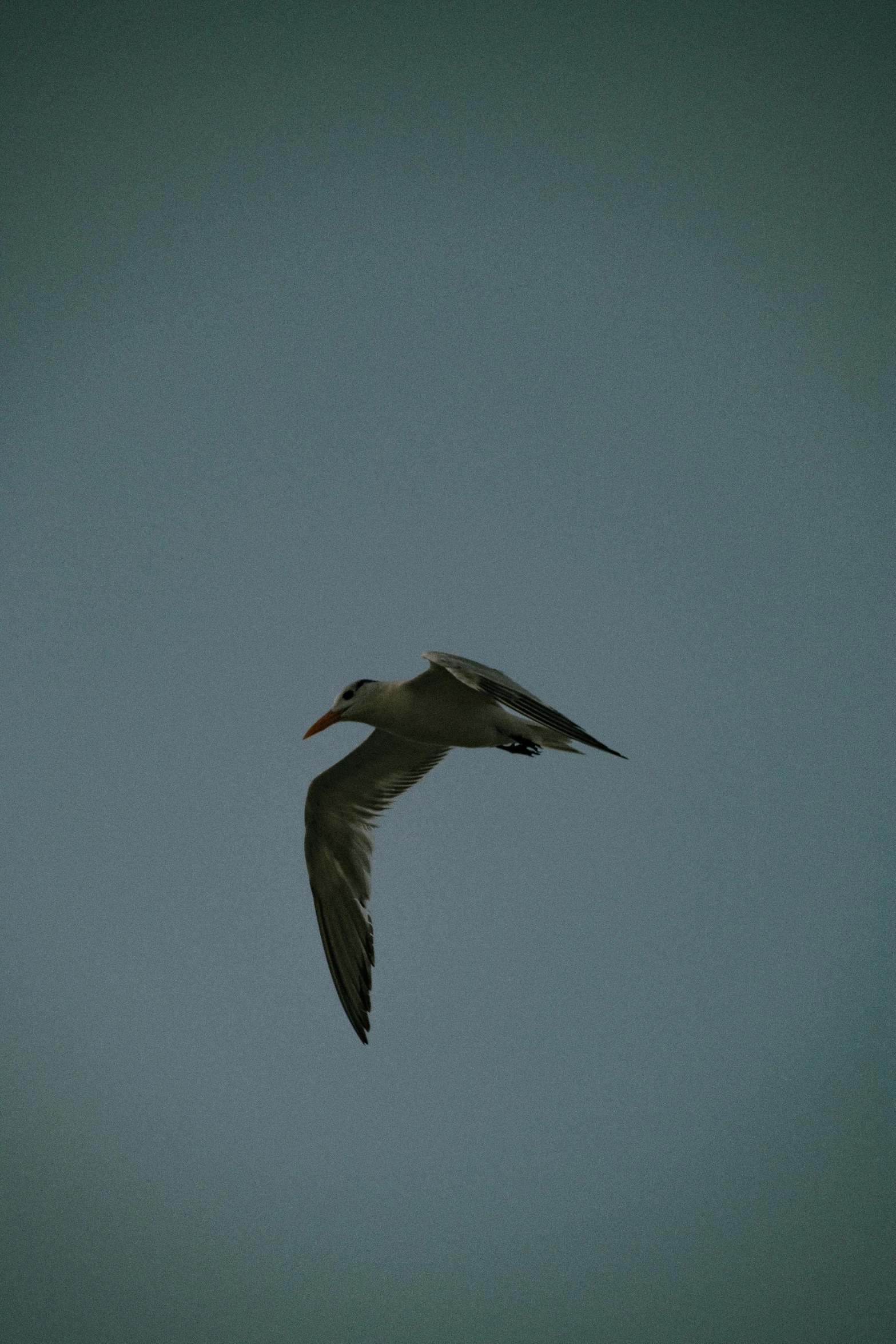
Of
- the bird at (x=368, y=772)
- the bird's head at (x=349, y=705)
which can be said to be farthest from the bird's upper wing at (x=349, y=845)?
the bird's head at (x=349, y=705)

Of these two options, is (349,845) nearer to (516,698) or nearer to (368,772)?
(368,772)

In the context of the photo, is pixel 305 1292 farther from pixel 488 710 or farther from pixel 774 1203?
Answer: pixel 488 710

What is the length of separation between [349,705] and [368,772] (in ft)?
2.59

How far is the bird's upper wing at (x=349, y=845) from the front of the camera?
624 centimetres

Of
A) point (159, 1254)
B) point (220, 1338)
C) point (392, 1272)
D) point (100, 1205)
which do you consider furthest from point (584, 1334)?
point (100, 1205)

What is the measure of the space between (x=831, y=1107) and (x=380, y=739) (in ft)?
255

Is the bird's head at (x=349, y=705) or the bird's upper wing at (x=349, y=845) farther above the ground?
the bird's head at (x=349, y=705)

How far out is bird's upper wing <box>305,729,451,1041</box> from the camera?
6.24 metres

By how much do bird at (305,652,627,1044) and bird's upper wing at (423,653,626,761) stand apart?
15.2 inches

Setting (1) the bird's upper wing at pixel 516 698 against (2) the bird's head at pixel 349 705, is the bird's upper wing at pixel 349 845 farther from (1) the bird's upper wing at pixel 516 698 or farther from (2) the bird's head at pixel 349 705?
(1) the bird's upper wing at pixel 516 698

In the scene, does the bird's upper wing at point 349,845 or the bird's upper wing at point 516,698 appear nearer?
the bird's upper wing at point 516,698

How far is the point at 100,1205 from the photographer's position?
61.9 metres

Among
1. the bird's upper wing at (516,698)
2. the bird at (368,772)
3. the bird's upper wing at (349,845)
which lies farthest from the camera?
the bird's upper wing at (349,845)

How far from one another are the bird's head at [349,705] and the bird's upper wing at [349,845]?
51 centimetres
